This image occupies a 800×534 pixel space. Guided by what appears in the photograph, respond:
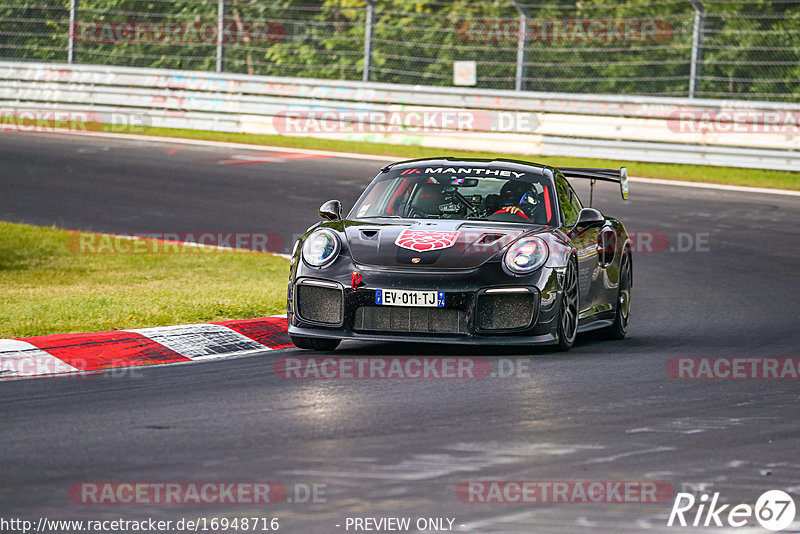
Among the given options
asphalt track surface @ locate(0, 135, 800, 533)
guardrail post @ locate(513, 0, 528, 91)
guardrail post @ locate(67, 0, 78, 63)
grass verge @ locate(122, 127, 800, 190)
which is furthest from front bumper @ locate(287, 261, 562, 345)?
guardrail post @ locate(67, 0, 78, 63)

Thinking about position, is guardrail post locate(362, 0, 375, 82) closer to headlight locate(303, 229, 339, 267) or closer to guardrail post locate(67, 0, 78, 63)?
guardrail post locate(67, 0, 78, 63)

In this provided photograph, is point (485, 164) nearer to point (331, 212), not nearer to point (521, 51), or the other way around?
point (331, 212)

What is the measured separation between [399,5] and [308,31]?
1794 millimetres

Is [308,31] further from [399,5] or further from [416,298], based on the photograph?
[416,298]

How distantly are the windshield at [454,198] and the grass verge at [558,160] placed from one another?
10765 mm

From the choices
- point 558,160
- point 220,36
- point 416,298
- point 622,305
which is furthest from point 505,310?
point 220,36

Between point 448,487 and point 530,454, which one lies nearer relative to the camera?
point 448,487

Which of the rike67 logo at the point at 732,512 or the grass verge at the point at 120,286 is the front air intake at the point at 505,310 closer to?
the grass verge at the point at 120,286

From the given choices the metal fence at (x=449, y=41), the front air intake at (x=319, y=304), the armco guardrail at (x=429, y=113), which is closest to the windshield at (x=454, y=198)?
the front air intake at (x=319, y=304)

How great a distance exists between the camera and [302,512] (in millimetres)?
4816

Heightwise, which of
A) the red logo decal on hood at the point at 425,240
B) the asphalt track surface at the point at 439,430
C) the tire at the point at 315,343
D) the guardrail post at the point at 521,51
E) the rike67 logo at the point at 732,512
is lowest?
the tire at the point at 315,343

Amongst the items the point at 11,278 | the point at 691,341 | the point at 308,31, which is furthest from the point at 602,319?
the point at 308,31

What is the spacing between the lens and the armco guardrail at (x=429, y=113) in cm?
2014

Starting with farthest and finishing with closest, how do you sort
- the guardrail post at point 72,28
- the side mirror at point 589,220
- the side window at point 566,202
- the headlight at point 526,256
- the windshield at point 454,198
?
the guardrail post at point 72,28 < the side window at point 566,202 < the windshield at point 454,198 < the side mirror at point 589,220 < the headlight at point 526,256
